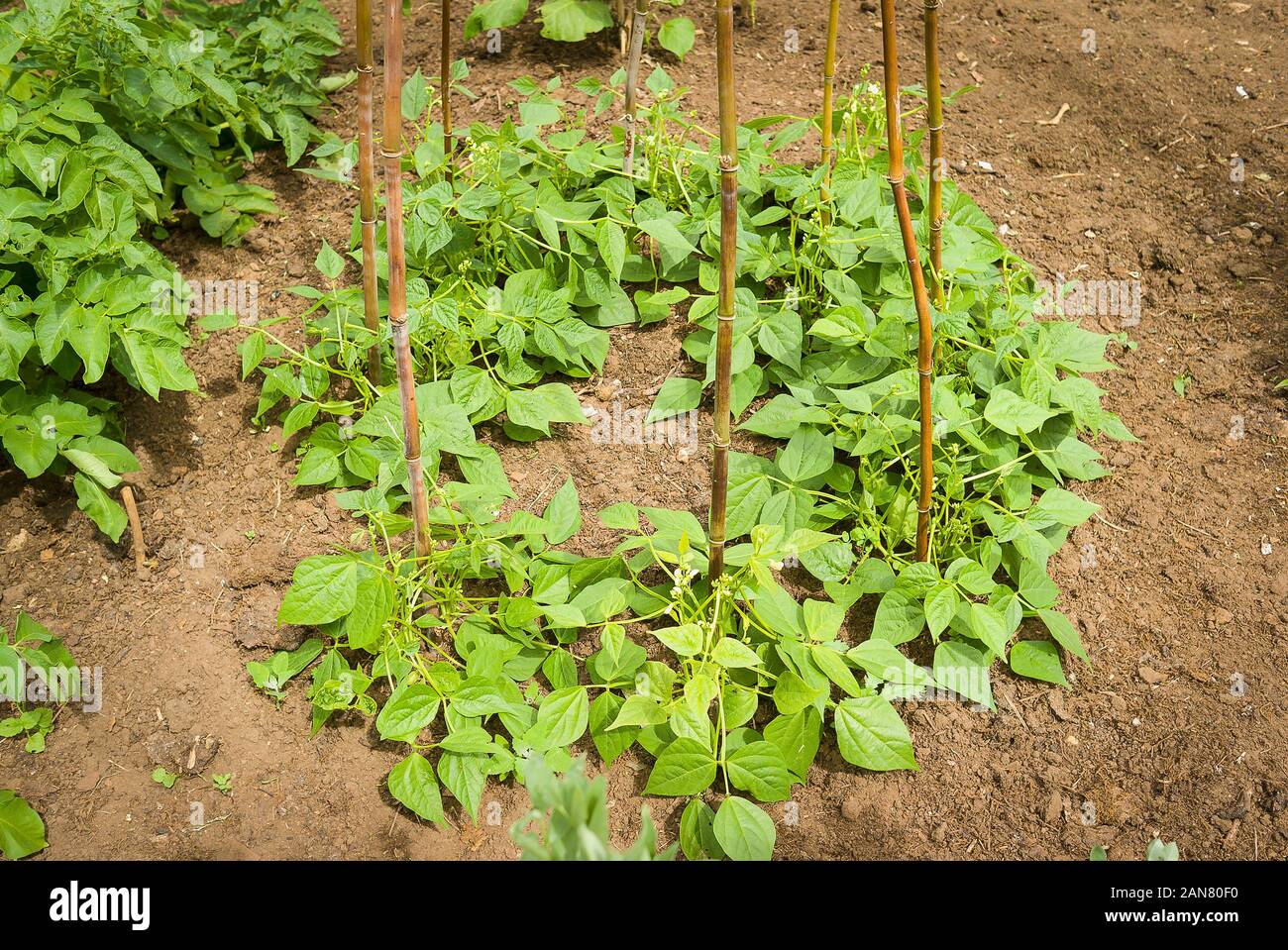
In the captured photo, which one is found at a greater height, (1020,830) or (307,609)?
(307,609)

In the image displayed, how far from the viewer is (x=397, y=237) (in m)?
1.92

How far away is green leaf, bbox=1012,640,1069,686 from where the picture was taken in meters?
2.27

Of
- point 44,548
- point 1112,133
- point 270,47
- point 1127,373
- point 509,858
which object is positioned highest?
point 270,47

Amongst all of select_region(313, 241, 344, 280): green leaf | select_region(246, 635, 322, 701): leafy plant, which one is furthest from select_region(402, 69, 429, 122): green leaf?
select_region(246, 635, 322, 701): leafy plant

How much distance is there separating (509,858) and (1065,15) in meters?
3.56

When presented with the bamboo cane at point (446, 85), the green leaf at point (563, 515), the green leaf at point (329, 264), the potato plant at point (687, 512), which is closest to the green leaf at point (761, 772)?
the potato plant at point (687, 512)

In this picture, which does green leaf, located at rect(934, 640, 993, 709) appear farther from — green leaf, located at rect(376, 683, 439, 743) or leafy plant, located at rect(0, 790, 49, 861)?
leafy plant, located at rect(0, 790, 49, 861)

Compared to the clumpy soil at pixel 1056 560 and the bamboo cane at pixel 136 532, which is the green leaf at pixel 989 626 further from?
the bamboo cane at pixel 136 532

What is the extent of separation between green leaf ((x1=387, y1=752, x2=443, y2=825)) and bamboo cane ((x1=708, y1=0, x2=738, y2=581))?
680mm

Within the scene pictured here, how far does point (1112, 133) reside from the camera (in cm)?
352

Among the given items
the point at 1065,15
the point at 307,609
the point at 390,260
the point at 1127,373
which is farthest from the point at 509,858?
the point at 1065,15

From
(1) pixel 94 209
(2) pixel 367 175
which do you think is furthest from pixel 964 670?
(1) pixel 94 209

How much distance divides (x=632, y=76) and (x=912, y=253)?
3.99 feet

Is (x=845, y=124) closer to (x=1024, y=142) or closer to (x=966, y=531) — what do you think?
(x=1024, y=142)
